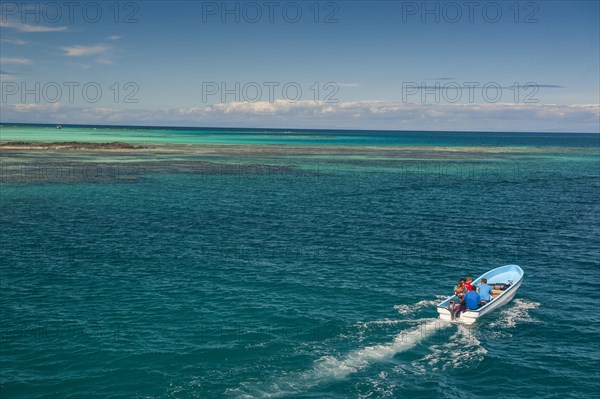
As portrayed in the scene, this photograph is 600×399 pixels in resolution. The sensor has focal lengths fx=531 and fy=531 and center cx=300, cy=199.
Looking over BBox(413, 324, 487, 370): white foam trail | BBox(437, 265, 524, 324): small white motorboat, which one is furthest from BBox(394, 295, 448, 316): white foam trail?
BBox(413, 324, 487, 370): white foam trail

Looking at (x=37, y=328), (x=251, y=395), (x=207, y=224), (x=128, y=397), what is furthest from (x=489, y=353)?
(x=207, y=224)

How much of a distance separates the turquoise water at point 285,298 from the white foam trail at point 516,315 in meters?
0.17

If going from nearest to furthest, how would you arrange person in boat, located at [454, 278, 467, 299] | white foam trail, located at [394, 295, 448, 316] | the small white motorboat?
the small white motorboat → person in boat, located at [454, 278, 467, 299] → white foam trail, located at [394, 295, 448, 316]

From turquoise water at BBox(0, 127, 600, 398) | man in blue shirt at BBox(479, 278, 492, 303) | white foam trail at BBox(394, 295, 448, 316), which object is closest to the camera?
turquoise water at BBox(0, 127, 600, 398)

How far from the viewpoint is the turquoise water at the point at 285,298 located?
77.6ft

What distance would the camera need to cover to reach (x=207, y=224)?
177 ft

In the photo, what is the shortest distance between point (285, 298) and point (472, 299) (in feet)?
36.3

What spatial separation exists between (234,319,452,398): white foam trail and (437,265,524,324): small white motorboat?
3.52 feet

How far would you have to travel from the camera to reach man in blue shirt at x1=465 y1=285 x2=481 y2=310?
98.6 feet

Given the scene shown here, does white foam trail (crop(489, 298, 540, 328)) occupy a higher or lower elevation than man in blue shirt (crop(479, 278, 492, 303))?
lower

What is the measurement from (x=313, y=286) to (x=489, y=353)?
40.5 ft

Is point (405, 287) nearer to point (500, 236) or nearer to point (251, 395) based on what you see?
point (251, 395)

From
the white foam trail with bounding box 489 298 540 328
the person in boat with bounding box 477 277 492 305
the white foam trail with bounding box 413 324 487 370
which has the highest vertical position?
the person in boat with bounding box 477 277 492 305

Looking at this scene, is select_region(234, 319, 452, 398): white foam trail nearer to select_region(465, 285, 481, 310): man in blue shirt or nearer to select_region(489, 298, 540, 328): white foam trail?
select_region(465, 285, 481, 310): man in blue shirt
